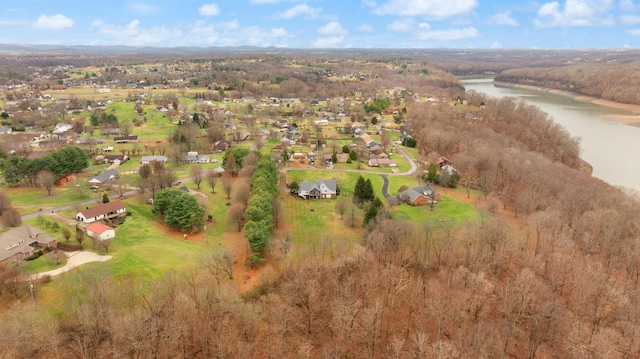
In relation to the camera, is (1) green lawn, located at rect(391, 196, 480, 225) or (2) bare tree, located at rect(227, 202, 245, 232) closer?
(2) bare tree, located at rect(227, 202, 245, 232)

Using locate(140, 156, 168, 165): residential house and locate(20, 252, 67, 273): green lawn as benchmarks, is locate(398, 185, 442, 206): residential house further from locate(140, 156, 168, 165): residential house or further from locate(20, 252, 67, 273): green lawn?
locate(140, 156, 168, 165): residential house

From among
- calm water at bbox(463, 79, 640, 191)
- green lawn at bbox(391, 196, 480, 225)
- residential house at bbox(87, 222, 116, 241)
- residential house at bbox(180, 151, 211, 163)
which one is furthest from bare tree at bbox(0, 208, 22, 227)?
calm water at bbox(463, 79, 640, 191)

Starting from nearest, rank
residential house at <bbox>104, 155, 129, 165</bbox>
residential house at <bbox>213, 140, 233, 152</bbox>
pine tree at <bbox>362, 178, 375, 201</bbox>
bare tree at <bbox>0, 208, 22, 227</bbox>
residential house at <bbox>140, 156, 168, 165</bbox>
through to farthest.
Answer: bare tree at <bbox>0, 208, 22, 227</bbox> < pine tree at <bbox>362, 178, 375, 201</bbox> < residential house at <bbox>140, 156, 168, 165</bbox> < residential house at <bbox>104, 155, 129, 165</bbox> < residential house at <bbox>213, 140, 233, 152</bbox>

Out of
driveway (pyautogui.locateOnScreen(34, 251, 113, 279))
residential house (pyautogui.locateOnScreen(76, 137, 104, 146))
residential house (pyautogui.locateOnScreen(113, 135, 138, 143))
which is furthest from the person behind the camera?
residential house (pyautogui.locateOnScreen(113, 135, 138, 143))

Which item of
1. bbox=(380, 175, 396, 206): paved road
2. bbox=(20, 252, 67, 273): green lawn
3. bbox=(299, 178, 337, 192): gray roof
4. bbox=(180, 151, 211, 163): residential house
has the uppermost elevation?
bbox=(180, 151, 211, 163): residential house

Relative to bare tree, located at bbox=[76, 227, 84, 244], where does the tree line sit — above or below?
above

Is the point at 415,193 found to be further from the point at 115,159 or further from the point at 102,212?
the point at 115,159
